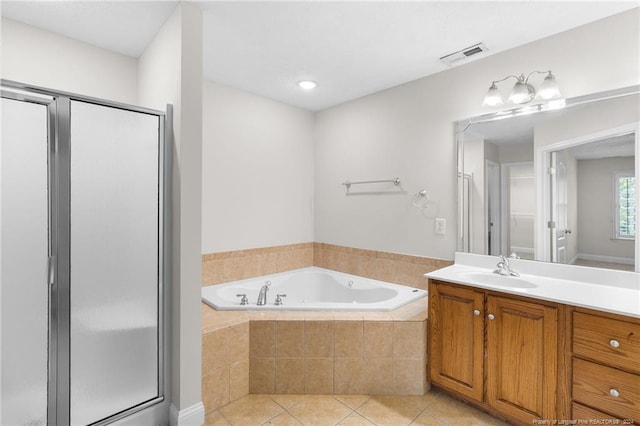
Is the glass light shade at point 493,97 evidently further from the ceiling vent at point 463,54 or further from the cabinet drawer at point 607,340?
the cabinet drawer at point 607,340

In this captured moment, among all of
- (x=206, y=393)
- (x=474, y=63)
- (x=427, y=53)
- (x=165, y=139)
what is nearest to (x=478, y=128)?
(x=474, y=63)

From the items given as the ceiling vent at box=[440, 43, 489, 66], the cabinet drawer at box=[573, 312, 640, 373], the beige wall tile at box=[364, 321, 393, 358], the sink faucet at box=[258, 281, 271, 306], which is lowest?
the beige wall tile at box=[364, 321, 393, 358]

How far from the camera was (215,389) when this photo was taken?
1986 mm

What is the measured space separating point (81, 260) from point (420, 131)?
8.45ft

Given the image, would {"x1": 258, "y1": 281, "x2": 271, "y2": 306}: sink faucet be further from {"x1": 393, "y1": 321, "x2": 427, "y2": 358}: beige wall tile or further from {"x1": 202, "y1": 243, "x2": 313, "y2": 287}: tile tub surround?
{"x1": 393, "y1": 321, "x2": 427, "y2": 358}: beige wall tile

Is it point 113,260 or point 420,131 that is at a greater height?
point 420,131

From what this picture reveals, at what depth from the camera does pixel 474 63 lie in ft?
7.98

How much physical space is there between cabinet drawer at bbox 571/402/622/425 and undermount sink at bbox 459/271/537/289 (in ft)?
2.15

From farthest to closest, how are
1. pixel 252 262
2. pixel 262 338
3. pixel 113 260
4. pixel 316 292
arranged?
pixel 316 292
pixel 252 262
pixel 262 338
pixel 113 260

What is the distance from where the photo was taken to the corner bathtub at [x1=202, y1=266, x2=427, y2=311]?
2324mm

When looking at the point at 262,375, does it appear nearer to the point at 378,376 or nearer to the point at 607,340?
the point at 378,376

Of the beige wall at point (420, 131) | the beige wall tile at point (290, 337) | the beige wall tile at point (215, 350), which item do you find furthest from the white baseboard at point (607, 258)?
the beige wall tile at point (215, 350)

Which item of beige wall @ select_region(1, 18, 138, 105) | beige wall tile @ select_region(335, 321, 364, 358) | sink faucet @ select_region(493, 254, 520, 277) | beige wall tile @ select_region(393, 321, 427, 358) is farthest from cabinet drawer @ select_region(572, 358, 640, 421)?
beige wall @ select_region(1, 18, 138, 105)

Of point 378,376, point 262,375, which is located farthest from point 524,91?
point 262,375
